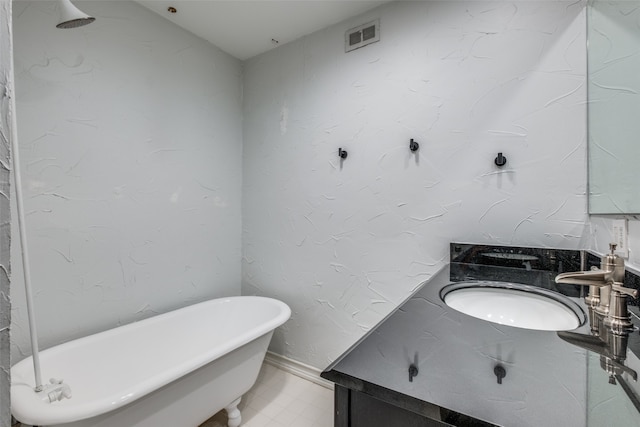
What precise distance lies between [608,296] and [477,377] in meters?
0.56

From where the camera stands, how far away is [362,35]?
1.81 meters

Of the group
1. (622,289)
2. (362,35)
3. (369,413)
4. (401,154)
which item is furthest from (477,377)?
(362,35)

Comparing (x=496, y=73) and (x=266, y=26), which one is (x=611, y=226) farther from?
(x=266, y=26)

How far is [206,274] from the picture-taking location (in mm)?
2164

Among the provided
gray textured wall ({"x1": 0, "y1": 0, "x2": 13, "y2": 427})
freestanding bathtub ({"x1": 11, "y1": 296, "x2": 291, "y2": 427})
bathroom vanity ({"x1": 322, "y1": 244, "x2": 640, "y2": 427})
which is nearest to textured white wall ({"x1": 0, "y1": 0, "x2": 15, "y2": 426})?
gray textured wall ({"x1": 0, "y1": 0, "x2": 13, "y2": 427})

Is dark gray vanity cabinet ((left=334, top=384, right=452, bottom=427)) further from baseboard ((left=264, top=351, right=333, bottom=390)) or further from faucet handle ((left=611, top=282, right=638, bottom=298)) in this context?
baseboard ((left=264, top=351, right=333, bottom=390))

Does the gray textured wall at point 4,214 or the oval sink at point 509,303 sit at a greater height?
the gray textured wall at point 4,214

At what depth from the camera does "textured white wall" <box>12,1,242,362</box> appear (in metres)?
1.41

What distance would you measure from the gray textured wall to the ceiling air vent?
1.82 metres

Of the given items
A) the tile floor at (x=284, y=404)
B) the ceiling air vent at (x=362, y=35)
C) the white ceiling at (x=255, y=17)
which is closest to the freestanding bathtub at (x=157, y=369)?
the tile floor at (x=284, y=404)

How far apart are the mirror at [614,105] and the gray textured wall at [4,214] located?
1426 millimetres

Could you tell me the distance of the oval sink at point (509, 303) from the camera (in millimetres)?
971

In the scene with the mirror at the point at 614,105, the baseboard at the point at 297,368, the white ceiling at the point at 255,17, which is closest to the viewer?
the mirror at the point at 614,105

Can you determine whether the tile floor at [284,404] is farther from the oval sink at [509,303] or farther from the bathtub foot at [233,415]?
the oval sink at [509,303]
